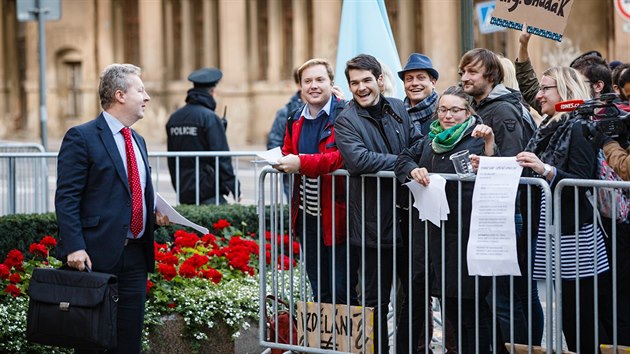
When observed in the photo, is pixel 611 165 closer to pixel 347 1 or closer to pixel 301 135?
pixel 301 135

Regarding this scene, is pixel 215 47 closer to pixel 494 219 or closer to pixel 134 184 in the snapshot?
pixel 134 184

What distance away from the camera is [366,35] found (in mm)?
10602

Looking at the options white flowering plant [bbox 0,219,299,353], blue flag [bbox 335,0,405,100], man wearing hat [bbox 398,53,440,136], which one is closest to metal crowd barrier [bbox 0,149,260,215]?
white flowering plant [bbox 0,219,299,353]

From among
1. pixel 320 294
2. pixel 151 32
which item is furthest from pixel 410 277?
pixel 151 32

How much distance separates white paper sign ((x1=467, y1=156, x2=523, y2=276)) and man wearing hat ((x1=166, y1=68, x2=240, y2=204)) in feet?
20.0

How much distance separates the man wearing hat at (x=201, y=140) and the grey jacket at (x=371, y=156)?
5.16 metres

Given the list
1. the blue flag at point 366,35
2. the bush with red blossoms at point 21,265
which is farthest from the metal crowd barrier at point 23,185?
the blue flag at point 366,35

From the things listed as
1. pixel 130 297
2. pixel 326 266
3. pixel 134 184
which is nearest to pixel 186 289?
pixel 326 266

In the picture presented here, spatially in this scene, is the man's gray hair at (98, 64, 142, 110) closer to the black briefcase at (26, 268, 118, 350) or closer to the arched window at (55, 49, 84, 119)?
the black briefcase at (26, 268, 118, 350)

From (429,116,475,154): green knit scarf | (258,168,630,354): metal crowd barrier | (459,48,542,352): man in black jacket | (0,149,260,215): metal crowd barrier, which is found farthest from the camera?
(0,149,260,215): metal crowd barrier

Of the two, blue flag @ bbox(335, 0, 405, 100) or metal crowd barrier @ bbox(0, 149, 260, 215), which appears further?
metal crowd barrier @ bbox(0, 149, 260, 215)

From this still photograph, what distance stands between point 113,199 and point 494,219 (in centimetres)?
222

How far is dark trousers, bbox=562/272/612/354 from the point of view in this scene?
736cm

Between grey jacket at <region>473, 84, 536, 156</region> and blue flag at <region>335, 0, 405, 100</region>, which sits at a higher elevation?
blue flag at <region>335, 0, 405, 100</region>
